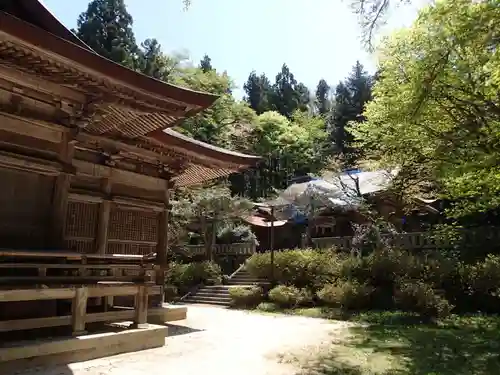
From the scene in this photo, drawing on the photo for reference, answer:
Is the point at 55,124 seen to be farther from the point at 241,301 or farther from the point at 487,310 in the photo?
the point at 487,310

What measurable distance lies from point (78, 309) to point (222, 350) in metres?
2.80

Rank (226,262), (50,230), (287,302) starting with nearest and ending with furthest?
(50,230) → (287,302) → (226,262)

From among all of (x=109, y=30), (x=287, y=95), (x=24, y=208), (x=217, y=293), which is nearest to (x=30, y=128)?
(x=24, y=208)

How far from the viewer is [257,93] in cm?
6309

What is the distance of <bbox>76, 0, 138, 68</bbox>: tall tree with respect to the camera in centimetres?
3653

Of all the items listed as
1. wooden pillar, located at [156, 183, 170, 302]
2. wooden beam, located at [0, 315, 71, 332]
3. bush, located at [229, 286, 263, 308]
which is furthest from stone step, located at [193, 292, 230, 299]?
wooden beam, located at [0, 315, 71, 332]

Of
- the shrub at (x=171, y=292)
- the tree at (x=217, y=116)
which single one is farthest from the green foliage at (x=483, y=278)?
the tree at (x=217, y=116)

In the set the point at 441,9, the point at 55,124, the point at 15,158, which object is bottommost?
the point at 15,158

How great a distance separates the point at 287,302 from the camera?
57.6 feet

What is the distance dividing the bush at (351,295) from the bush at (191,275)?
8431mm

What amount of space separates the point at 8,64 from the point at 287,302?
13913 mm

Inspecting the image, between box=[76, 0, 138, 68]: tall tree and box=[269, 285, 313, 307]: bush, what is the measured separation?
83.2 ft

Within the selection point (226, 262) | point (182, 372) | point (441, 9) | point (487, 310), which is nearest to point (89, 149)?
point (182, 372)

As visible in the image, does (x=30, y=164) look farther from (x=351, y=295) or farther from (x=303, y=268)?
(x=303, y=268)
